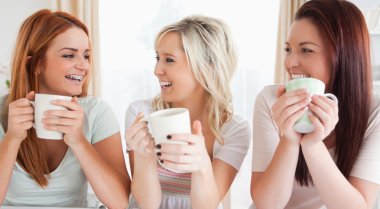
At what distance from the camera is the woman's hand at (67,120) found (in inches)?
41.0

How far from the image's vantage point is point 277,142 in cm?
122

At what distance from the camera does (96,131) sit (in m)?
1.38

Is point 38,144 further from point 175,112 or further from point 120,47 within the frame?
point 120,47

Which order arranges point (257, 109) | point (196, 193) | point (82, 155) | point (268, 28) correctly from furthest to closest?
1. point (268, 28)
2. point (257, 109)
3. point (82, 155)
4. point (196, 193)

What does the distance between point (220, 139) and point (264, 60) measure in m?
2.14

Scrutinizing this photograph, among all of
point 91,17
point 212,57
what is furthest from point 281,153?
point 91,17

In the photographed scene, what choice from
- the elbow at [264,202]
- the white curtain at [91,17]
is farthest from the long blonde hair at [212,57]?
the white curtain at [91,17]

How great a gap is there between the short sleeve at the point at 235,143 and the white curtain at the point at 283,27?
1807 mm

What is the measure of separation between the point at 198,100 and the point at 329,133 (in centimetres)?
57

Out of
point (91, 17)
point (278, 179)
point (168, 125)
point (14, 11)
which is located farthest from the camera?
point (14, 11)

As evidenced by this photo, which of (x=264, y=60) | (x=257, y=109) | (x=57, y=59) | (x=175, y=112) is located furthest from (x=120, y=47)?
(x=175, y=112)

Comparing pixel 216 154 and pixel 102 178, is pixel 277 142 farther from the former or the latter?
pixel 102 178

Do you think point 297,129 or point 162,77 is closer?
point 297,129

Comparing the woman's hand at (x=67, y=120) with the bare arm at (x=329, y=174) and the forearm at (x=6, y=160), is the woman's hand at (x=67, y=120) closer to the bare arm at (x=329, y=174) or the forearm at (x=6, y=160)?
the forearm at (x=6, y=160)
